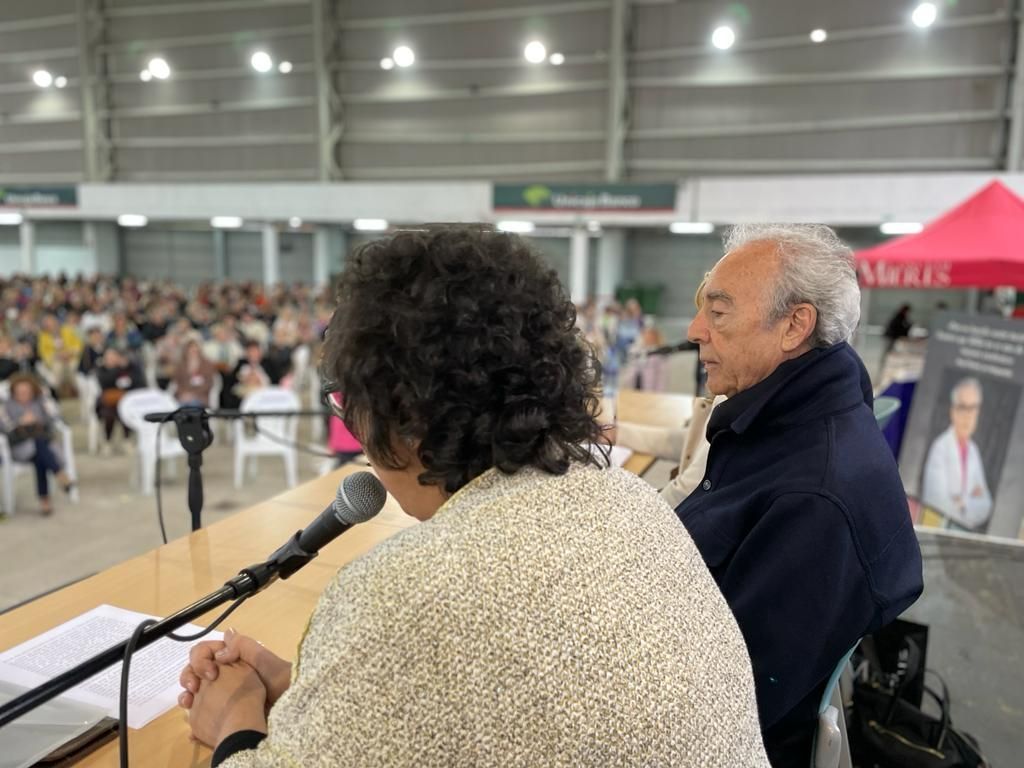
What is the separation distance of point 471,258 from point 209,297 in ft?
38.1

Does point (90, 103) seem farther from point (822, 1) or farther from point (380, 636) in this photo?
point (380, 636)

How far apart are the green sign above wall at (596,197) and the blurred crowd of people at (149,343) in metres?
3.50

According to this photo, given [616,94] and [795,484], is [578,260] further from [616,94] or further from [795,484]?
[795,484]

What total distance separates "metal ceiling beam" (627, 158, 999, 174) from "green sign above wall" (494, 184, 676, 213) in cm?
154

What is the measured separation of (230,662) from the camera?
1.05 metres

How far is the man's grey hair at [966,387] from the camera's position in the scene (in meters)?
3.35

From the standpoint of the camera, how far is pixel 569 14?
467 inches

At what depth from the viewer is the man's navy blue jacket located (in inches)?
44.1

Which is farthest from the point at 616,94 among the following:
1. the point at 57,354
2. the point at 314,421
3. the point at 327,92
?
the point at 57,354

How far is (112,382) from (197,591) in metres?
4.81

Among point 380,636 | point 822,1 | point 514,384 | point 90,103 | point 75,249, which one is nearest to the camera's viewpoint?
point 380,636

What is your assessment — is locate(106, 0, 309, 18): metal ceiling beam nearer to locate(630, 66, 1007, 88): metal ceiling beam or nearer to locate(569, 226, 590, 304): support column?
locate(630, 66, 1007, 88): metal ceiling beam

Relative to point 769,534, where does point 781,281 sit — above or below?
above

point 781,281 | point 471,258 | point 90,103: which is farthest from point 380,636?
point 90,103
